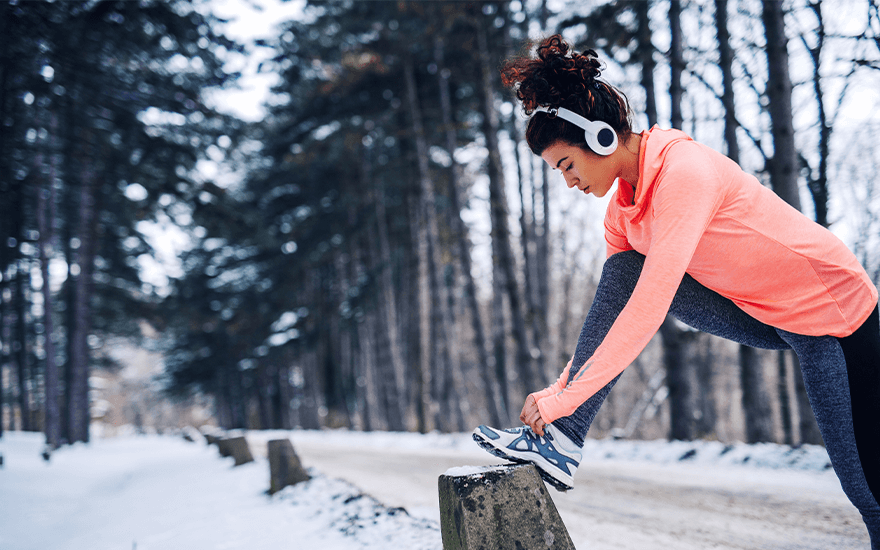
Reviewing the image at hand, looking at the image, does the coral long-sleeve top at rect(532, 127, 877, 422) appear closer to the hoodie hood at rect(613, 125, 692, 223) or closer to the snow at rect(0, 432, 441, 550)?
the hoodie hood at rect(613, 125, 692, 223)

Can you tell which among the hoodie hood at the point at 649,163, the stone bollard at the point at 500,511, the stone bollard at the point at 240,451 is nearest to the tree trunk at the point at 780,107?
the hoodie hood at the point at 649,163

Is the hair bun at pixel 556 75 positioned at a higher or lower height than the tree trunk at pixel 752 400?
higher

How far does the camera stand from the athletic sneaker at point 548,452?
1.69 meters

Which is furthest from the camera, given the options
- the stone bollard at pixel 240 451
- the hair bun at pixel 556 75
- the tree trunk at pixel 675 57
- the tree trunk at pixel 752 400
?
the tree trunk at pixel 752 400

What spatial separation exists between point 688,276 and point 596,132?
0.60m

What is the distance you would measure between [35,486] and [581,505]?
6.99 metres

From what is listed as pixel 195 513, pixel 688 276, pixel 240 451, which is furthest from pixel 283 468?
pixel 688 276

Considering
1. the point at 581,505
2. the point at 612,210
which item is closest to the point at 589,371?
the point at 612,210

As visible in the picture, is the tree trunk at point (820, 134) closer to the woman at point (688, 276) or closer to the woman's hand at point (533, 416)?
the woman at point (688, 276)

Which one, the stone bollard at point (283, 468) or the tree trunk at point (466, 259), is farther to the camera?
the tree trunk at point (466, 259)

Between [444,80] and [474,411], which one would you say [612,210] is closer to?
[444,80]

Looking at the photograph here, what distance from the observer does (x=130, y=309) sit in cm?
1598

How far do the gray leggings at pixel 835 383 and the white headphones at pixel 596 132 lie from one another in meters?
0.45

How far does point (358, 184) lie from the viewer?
56.0ft
